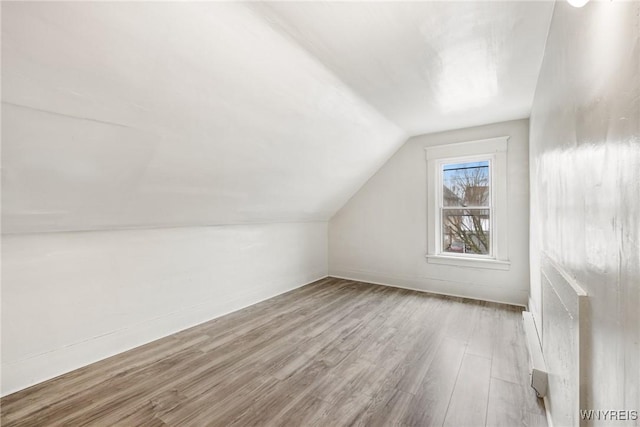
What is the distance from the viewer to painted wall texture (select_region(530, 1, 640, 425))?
2.02 feet

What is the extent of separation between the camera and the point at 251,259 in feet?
11.9

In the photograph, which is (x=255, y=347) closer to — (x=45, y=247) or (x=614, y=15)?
(x=45, y=247)

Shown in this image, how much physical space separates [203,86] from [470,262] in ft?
12.3

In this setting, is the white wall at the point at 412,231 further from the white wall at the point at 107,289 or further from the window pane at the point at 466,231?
the white wall at the point at 107,289

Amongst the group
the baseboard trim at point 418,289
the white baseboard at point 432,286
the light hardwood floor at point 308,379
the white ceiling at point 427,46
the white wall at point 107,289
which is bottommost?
the light hardwood floor at point 308,379

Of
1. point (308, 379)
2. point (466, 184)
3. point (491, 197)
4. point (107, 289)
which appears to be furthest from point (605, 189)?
point (466, 184)

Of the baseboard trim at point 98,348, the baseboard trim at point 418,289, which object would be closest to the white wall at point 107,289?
the baseboard trim at point 98,348

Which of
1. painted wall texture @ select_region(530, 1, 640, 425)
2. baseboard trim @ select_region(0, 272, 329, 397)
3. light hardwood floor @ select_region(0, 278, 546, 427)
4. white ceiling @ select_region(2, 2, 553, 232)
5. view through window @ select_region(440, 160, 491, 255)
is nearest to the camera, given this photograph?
painted wall texture @ select_region(530, 1, 640, 425)

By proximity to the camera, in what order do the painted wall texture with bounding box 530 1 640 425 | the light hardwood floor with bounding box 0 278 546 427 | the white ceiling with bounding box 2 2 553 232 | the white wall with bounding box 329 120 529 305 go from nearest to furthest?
the painted wall texture with bounding box 530 1 640 425 < the white ceiling with bounding box 2 2 553 232 < the light hardwood floor with bounding box 0 278 546 427 < the white wall with bounding box 329 120 529 305

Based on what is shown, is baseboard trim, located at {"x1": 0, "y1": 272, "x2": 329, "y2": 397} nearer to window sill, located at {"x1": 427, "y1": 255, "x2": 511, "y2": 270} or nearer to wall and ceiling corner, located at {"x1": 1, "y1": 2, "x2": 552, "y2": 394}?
wall and ceiling corner, located at {"x1": 1, "y1": 2, "x2": 552, "y2": 394}

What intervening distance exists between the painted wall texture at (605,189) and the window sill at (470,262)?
256 cm

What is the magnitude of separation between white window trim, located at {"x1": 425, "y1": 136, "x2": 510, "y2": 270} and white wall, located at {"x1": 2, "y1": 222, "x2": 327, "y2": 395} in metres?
2.62

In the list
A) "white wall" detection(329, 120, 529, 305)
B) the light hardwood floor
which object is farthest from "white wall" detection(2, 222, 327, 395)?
"white wall" detection(329, 120, 529, 305)

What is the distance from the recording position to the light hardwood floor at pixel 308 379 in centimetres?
160
